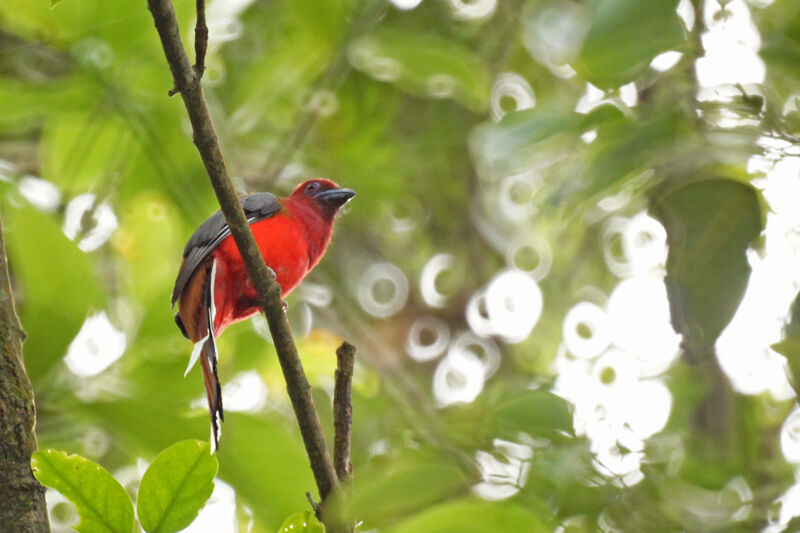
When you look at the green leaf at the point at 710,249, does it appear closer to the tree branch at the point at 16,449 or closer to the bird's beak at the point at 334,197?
the tree branch at the point at 16,449

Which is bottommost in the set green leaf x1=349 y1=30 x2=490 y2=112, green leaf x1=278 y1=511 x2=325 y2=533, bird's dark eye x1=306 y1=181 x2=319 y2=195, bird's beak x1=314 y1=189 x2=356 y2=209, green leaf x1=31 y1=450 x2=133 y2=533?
green leaf x1=278 y1=511 x2=325 y2=533

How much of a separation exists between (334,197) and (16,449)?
2.46 metres

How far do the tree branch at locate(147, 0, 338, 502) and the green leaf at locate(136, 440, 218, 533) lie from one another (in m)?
0.67

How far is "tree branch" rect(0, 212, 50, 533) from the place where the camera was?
1.96m

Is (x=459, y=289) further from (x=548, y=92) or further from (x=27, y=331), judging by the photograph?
(x=27, y=331)

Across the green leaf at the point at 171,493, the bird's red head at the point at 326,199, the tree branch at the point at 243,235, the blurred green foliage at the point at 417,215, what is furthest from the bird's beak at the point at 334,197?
the green leaf at the point at 171,493

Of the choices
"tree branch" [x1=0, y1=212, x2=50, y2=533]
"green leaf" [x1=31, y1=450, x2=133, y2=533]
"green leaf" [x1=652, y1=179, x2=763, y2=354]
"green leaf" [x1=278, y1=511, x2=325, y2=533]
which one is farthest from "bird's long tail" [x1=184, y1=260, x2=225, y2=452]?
"green leaf" [x1=652, y1=179, x2=763, y2=354]

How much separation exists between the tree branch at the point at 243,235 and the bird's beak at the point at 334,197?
1.75 m

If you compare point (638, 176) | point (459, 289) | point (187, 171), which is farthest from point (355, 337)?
point (638, 176)

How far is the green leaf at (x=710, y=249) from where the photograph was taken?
1.25 meters

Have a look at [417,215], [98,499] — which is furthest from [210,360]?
[417,215]

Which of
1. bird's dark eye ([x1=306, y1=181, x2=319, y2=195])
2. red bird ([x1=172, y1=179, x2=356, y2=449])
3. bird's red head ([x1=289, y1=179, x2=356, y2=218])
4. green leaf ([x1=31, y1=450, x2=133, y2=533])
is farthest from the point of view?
bird's dark eye ([x1=306, y1=181, x2=319, y2=195])

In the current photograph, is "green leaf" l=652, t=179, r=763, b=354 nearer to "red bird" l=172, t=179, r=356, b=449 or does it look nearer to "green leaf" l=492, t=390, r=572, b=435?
"green leaf" l=492, t=390, r=572, b=435

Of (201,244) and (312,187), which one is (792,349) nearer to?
(201,244)
